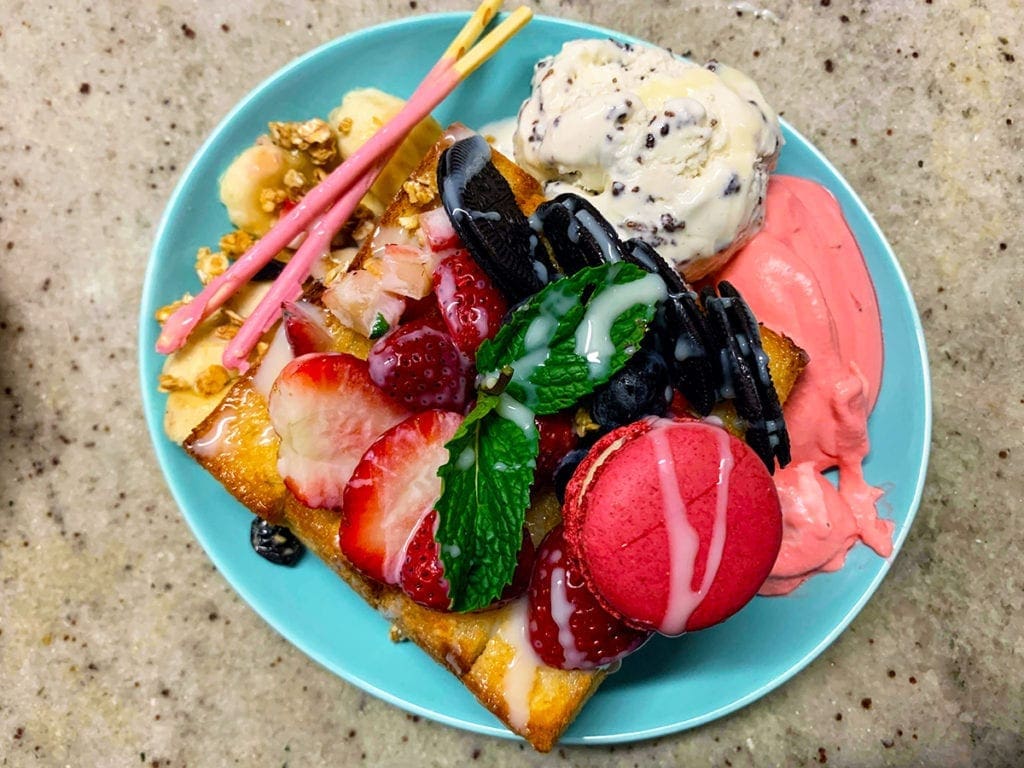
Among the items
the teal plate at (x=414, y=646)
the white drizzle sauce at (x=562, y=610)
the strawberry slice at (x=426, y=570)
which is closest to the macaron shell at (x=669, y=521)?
the white drizzle sauce at (x=562, y=610)

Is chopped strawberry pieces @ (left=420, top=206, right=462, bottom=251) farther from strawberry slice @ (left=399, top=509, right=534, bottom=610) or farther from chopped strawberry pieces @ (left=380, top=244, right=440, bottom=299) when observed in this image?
strawberry slice @ (left=399, top=509, right=534, bottom=610)

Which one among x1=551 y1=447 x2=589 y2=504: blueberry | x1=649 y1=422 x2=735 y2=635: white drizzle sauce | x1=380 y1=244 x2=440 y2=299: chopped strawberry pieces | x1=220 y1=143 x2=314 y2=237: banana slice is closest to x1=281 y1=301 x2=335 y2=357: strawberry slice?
x1=380 y1=244 x2=440 y2=299: chopped strawberry pieces

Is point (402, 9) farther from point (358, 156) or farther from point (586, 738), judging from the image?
point (586, 738)

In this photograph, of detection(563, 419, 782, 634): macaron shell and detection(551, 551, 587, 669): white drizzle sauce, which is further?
detection(551, 551, 587, 669): white drizzle sauce

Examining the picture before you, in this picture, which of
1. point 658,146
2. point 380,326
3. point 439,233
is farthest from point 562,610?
point 658,146

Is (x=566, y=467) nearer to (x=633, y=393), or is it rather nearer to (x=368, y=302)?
(x=633, y=393)

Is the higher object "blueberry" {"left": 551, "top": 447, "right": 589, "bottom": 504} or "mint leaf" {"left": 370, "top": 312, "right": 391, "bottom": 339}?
"mint leaf" {"left": 370, "top": 312, "right": 391, "bottom": 339}
